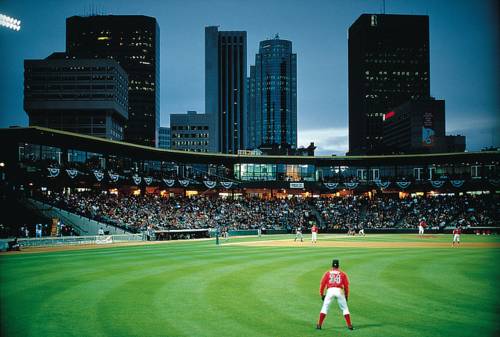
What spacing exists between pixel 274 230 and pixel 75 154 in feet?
102

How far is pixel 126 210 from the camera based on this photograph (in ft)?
196

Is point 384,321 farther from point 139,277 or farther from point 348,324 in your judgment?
point 139,277

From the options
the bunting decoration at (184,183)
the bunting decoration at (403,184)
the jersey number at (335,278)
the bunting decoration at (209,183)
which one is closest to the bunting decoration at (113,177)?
the bunting decoration at (184,183)

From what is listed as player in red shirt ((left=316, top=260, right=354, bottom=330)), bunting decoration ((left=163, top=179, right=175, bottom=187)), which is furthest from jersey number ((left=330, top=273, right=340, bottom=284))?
bunting decoration ((left=163, top=179, right=175, bottom=187))

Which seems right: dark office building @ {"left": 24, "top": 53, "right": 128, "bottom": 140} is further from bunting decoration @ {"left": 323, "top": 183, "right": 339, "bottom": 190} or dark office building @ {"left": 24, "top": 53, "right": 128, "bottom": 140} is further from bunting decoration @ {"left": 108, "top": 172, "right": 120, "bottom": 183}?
bunting decoration @ {"left": 108, "top": 172, "right": 120, "bottom": 183}

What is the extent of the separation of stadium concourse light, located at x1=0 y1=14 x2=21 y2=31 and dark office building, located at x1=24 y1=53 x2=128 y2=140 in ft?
539

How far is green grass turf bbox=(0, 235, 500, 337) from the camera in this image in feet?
40.8

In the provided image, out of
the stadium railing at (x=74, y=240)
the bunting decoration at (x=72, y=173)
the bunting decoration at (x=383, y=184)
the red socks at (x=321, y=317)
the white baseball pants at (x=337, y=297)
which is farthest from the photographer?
the bunting decoration at (x=383, y=184)

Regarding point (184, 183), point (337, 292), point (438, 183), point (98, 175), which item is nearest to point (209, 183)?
point (184, 183)

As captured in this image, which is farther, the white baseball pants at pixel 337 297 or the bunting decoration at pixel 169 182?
the bunting decoration at pixel 169 182

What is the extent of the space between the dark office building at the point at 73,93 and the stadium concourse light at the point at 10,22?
16427cm

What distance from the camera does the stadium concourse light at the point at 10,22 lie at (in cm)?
1894

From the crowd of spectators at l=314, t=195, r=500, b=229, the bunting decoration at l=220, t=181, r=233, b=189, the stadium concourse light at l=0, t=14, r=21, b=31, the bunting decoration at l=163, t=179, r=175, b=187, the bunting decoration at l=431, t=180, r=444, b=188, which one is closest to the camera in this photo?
the stadium concourse light at l=0, t=14, r=21, b=31

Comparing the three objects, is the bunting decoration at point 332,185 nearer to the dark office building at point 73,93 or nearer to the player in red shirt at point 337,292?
the player in red shirt at point 337,292
